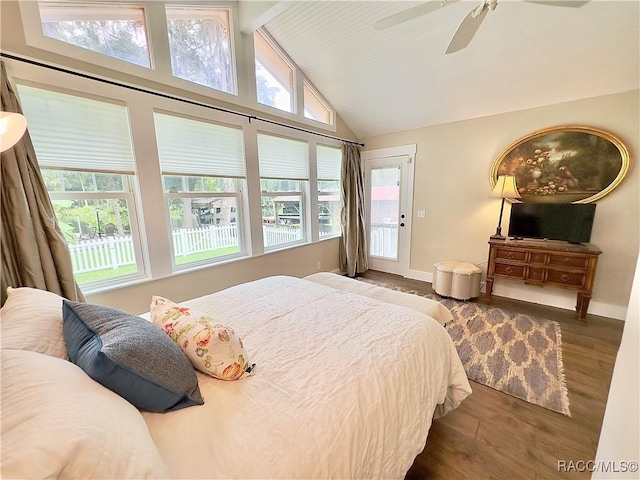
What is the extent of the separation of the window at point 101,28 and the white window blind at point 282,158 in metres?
1.33

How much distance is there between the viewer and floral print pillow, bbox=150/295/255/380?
100 centimetres

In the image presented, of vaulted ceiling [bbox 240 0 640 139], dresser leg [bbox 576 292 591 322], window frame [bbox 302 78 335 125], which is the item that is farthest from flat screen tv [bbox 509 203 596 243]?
window frame [bbox 302 78 335 125]

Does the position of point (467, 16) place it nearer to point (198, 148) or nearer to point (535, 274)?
point (198, 148)

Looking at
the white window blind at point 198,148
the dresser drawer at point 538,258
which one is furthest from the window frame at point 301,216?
the dresser drawer at point 538,258

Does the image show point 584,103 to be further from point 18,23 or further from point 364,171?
point 18,23

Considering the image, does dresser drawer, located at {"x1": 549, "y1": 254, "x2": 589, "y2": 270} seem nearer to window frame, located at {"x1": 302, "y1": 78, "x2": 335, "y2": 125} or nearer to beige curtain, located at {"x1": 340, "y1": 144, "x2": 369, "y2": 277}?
beige curtain, located at {"x1": 340, "y1": 144, "x2": 369, "y2": 277}

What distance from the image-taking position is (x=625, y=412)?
0.63 m

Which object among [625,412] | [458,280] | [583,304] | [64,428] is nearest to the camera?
[64,428]

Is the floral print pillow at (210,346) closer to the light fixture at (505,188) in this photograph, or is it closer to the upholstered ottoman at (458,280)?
the upholstered ottoman at (458,280)

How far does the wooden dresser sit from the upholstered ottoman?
21 cm

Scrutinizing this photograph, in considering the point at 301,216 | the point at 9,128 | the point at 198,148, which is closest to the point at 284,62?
the point at 198,148

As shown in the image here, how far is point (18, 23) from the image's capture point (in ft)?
5.51

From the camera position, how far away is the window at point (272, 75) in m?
3.17

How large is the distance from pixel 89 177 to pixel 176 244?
870mm
